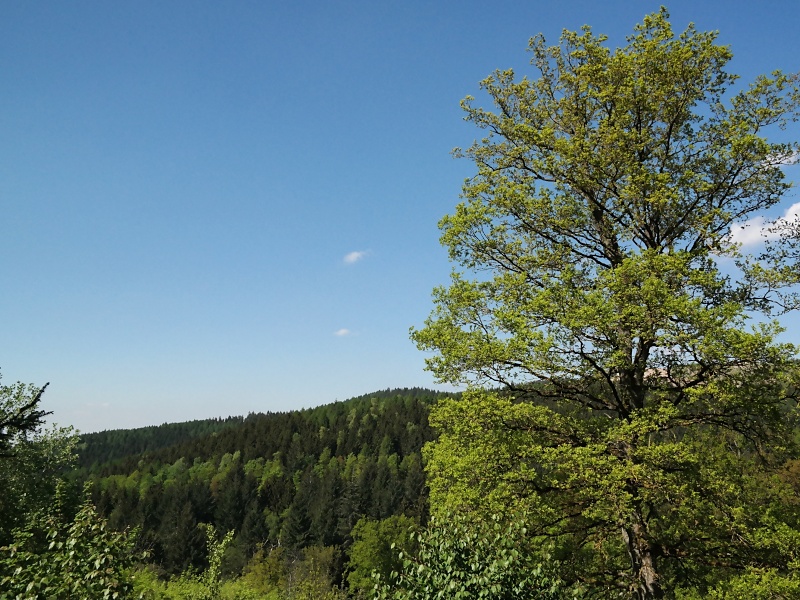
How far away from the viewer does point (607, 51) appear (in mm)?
12750

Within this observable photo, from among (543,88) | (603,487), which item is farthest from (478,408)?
(543,88)

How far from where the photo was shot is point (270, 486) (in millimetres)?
139000

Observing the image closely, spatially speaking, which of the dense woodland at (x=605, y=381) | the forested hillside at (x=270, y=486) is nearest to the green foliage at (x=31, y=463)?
the dense woodland at (x=605, y=381)

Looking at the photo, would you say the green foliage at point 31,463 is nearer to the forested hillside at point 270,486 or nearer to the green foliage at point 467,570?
the green foliage at point 467,570

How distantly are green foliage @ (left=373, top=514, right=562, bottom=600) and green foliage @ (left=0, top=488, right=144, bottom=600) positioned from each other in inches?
151

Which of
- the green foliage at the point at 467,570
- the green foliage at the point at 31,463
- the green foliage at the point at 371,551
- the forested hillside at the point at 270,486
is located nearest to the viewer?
the green foliage at the point at 467,570

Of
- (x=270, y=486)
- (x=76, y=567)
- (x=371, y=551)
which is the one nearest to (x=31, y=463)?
(x=76, y=567)

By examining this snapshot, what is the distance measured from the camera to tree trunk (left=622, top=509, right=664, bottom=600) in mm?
10438

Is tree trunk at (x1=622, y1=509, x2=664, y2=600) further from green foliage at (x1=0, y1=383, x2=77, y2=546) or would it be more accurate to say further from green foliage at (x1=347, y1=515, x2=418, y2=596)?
green foliage at (x1=347, y1=515, x2=418, y2=596)

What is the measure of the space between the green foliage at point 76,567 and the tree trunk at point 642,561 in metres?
9.12

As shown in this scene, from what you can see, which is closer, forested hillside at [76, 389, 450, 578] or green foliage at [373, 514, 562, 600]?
green foliage at [373, 514, 562, 600]

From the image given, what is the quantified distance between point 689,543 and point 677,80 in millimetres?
10476

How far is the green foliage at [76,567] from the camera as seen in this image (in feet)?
22.4

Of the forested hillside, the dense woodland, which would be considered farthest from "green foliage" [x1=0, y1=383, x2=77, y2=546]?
the forested hillside
